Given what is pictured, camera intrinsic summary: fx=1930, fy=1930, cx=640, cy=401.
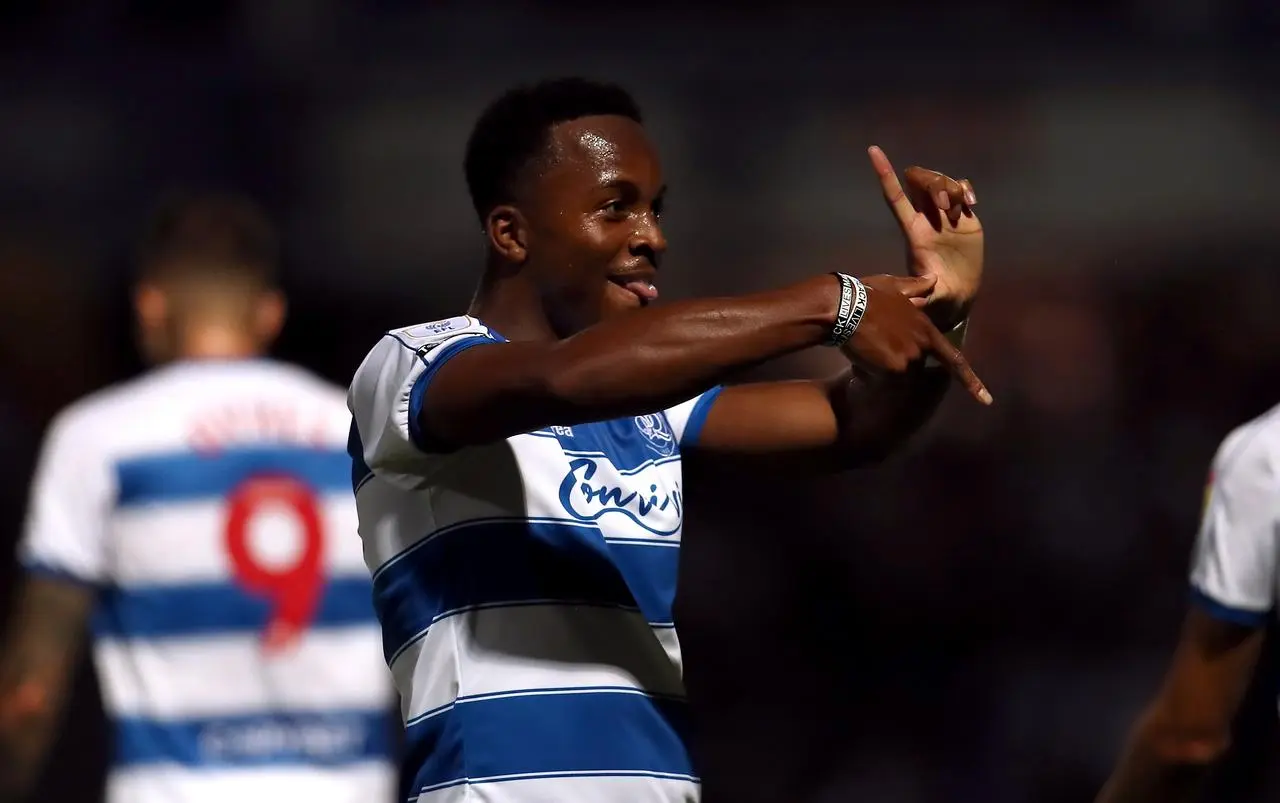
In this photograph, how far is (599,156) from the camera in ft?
9.66

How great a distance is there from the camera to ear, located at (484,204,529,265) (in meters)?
2.99

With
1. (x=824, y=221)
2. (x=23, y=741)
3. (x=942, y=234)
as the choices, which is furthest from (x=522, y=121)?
(x=824, y=221)

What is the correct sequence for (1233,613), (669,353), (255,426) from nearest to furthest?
1. (669,353)
2. (1233,613)
3. (255,426)

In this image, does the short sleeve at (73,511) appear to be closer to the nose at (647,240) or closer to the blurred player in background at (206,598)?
the blurred player in background at (206,598)

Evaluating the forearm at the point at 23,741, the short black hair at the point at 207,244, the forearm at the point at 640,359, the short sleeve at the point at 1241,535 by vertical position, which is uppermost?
the short black hair at the point at 207,244

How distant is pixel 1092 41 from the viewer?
7.28 m

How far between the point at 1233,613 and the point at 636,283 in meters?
1.12

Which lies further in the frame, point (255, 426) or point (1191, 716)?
point (255, 426)

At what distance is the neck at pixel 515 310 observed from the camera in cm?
298

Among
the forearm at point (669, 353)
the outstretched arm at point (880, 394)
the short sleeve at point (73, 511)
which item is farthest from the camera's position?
the short sleeve at point (73, 511)

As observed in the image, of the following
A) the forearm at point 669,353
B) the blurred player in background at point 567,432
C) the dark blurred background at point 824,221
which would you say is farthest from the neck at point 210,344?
the dark blurred background at point 824,221

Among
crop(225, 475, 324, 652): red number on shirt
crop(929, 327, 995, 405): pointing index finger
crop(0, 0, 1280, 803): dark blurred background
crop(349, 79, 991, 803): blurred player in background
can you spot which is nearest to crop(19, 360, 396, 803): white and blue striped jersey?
crop(225, 475, 324, 652): red number on shirt

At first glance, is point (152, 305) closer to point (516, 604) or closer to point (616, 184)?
point (616, 184)

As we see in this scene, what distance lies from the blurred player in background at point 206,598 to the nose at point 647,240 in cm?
120
